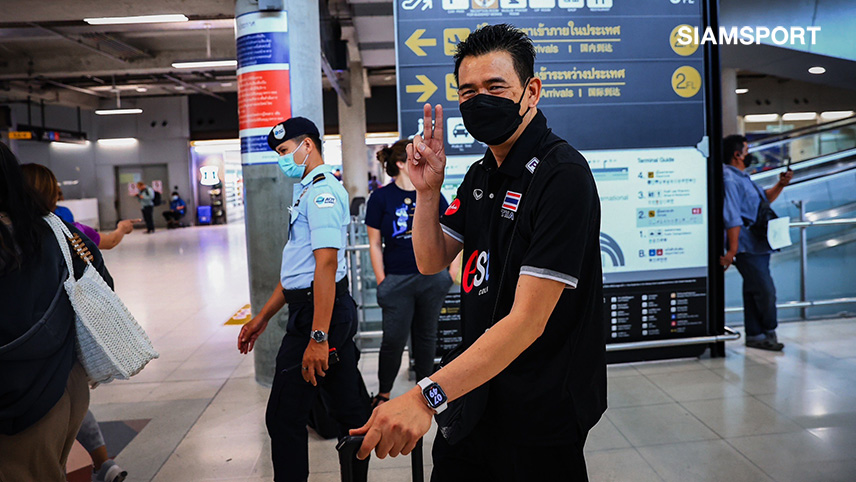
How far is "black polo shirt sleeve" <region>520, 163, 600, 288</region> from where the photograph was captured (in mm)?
1226

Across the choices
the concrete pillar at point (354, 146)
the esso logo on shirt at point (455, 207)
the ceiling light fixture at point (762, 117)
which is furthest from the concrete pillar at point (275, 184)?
the ceiling light fixture at point (762, 117)

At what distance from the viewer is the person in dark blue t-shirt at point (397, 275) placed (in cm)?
355

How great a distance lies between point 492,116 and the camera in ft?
4.66

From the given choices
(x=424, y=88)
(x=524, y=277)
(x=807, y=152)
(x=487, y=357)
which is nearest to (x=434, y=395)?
(x=487, y=357)

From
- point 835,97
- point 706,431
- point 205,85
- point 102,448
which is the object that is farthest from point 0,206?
point 835,97

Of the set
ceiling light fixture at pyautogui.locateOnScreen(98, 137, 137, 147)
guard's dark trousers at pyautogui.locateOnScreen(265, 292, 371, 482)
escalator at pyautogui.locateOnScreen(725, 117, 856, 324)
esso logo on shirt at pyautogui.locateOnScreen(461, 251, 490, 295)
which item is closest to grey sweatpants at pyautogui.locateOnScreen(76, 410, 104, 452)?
guard's dark trousers at pyautogui.locateOnScreen(265, 292, 371, 482)

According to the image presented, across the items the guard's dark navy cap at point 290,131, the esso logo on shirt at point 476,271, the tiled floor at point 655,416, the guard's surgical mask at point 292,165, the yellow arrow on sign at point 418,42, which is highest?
the yellow arrow on sign at point 418,42

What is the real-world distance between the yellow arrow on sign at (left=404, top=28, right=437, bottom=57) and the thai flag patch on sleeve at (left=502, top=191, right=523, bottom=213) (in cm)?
290

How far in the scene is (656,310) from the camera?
4473mm

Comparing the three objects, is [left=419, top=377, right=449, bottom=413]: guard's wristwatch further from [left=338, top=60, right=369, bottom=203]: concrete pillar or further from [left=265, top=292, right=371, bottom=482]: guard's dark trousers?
[left=338, top=60, right=369, bottom=203]: concrete pillar

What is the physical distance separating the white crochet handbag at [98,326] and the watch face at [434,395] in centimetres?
114

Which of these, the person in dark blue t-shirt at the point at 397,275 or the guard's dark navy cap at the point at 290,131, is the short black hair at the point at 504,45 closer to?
the guard's dark navy cap at the point at 290,131

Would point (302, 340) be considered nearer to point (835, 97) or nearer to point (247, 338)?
point (247, 338)

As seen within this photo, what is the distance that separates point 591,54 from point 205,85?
1810cm
